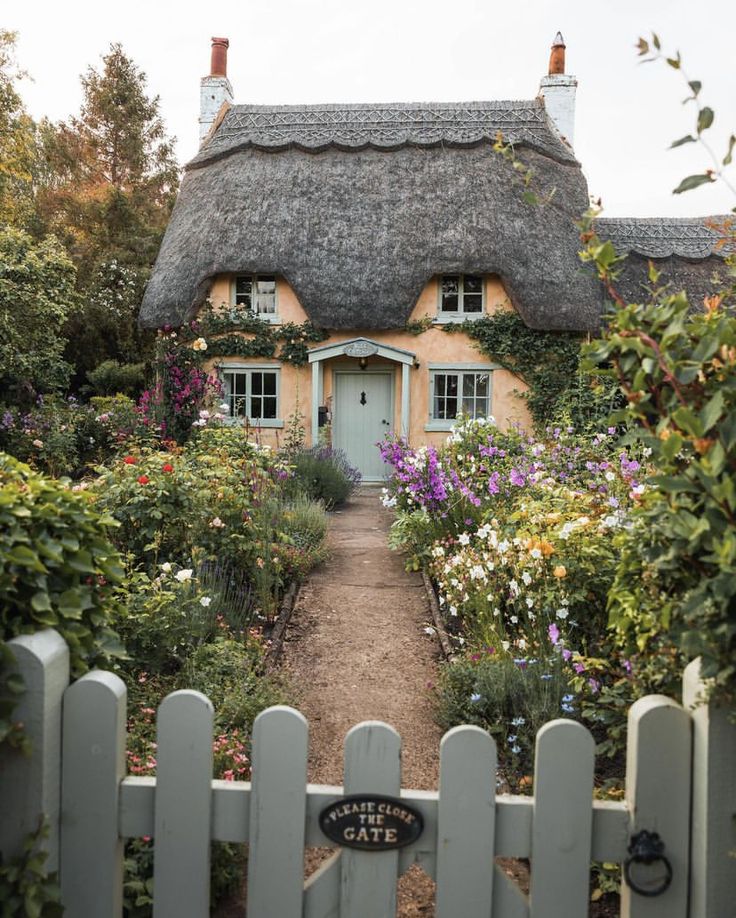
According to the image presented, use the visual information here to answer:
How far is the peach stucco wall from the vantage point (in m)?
12.9

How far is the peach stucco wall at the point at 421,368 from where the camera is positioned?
1288cm

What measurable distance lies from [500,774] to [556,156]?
531 inches

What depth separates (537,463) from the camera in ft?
18.9

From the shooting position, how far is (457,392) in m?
13.0

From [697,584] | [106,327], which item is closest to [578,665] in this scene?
[697,584]

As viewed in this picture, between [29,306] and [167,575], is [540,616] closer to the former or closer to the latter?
[167,575]

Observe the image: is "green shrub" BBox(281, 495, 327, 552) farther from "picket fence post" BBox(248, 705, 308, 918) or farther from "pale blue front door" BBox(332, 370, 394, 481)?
"pale blue front door" BBox(332, 370, 394, 481)

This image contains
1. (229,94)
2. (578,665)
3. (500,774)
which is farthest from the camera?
(229,94)

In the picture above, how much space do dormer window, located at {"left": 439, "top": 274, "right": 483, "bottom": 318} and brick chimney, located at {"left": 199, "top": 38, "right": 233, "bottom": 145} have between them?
6563 millimetres

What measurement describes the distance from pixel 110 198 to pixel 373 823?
21.2 meters

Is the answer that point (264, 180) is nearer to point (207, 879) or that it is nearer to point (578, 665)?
point (578, 665)

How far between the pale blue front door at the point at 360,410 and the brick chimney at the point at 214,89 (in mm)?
6616

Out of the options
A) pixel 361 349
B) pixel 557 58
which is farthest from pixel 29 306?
pixel 557 58

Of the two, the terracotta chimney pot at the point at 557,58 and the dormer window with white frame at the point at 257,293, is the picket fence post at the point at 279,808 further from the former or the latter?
the terracotta chimney pot at the point at 557,58
